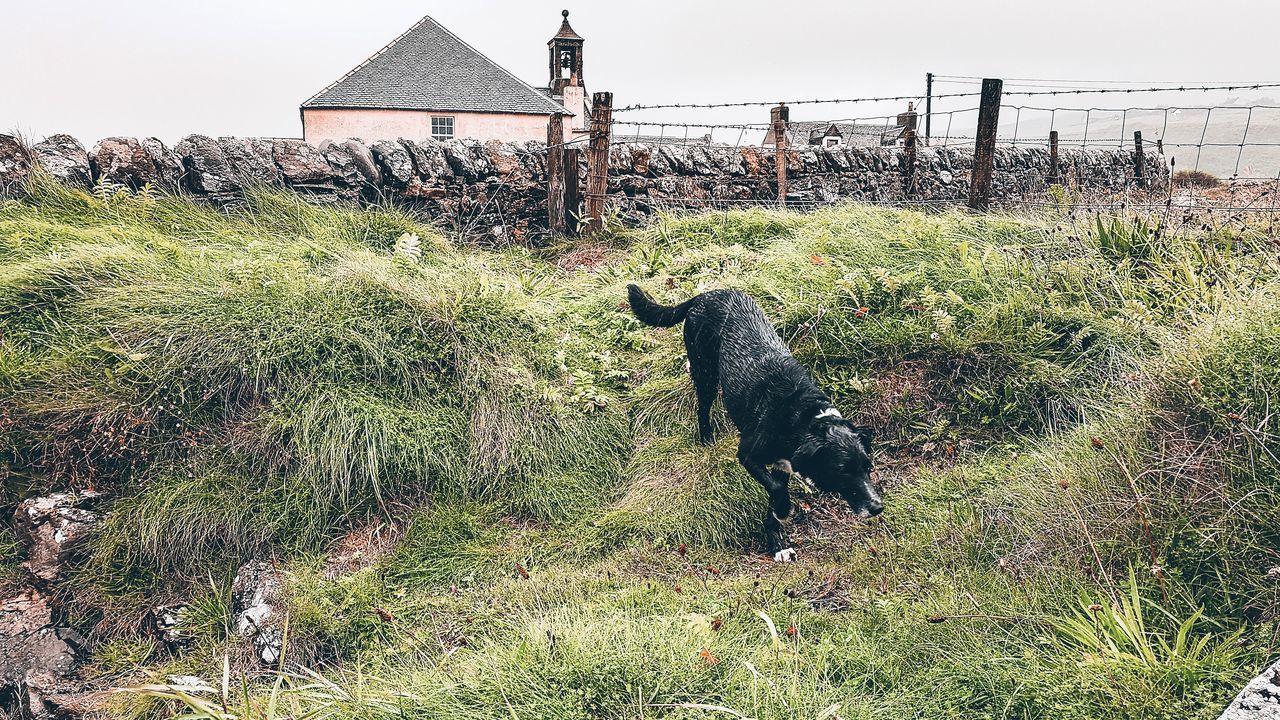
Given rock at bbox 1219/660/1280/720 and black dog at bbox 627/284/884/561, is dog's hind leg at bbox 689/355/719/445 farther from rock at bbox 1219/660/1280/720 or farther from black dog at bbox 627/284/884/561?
rock at bbox 1219/660/1280/720

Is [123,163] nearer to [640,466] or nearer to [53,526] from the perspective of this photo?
[53,526]

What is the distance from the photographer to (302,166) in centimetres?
766

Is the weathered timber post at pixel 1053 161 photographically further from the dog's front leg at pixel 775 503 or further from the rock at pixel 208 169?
the rock at pixel 208 169

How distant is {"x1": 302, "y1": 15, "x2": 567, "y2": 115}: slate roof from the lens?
29.1 metres

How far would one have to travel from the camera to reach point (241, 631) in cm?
413

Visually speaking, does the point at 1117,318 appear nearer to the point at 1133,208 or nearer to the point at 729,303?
the point at 1133,208

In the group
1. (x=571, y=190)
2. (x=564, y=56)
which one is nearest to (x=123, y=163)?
(x=571, y=190)

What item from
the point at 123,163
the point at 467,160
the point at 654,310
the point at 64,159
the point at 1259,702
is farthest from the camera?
the point at 467,160

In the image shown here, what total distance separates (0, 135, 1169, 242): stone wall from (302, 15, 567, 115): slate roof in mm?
20096

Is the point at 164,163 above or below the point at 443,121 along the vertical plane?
below

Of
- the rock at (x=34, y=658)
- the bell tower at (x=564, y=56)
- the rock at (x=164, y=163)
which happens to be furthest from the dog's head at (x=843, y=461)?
the bell tower at (x=564, y=56)

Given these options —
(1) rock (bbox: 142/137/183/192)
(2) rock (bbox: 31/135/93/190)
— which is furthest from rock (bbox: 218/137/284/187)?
(2) rock (bbox: 31/135/93/190)

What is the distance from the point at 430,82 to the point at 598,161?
24.3m

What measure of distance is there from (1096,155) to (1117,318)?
11.2 metres
